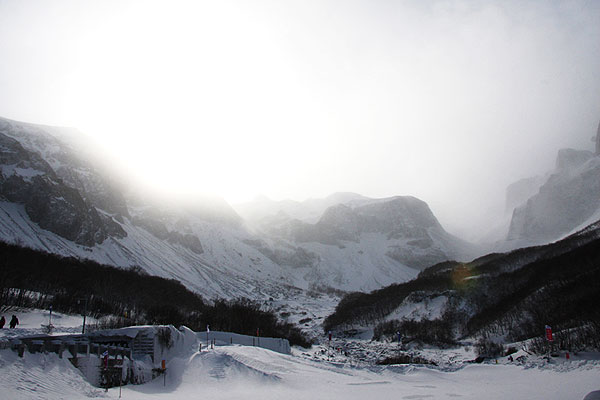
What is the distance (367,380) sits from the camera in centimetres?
3328

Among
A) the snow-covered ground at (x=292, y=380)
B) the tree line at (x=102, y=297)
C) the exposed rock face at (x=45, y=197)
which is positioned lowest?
the snow-covered ground at (x=292, y=380)

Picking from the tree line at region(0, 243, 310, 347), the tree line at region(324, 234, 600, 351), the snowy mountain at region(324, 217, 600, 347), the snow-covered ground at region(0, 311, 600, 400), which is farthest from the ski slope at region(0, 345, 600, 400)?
the tree line at region(0, 243, 310, 347)

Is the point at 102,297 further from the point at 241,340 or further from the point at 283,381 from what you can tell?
the point at 283,381

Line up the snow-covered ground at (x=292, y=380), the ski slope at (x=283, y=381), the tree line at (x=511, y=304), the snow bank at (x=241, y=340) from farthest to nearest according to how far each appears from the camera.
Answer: the tree line at (x=511, y=304) < the snow bank at (x=241, y=340) < the snow-covered ground at (x=292, y=380) < the ski slope at (x=283, y=381)

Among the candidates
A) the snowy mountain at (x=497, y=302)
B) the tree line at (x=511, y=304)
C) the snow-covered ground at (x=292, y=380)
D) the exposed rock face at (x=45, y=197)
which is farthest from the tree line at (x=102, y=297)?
the exposed rock face at (x=45, y=197)

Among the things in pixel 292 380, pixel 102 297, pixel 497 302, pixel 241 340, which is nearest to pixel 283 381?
pixel 292 380

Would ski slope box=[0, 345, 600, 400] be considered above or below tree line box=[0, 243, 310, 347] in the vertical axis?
below

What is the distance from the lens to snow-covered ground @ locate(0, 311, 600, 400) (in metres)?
20.1

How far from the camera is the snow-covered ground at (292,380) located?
20078 mm

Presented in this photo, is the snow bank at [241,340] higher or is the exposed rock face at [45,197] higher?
the exposed rock face at [45,197]

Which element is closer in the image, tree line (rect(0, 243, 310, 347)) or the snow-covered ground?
the snow-covered ground

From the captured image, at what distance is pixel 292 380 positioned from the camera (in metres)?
30.2

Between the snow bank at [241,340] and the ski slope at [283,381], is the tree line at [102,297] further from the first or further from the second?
the ski slope at [283,381]

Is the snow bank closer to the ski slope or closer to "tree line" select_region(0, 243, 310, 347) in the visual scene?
A: "tree line" select_region(0, 243, 310, 347)
